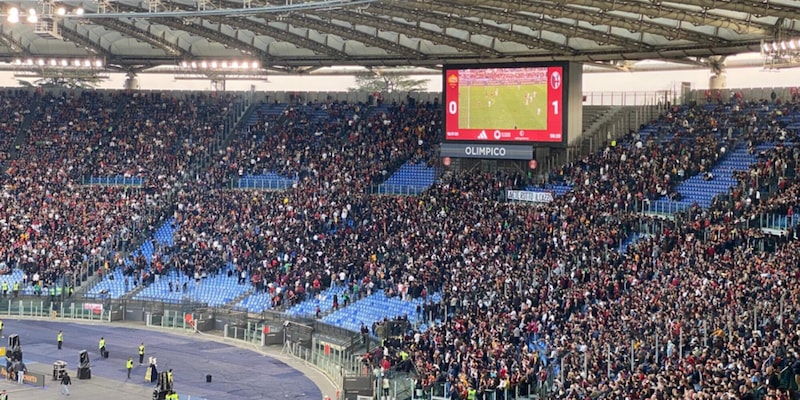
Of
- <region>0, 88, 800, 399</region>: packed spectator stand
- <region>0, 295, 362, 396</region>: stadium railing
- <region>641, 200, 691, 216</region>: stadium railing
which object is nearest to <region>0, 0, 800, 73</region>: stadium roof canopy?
<region>0, 88, 800, 399</region>: packed spectator stand

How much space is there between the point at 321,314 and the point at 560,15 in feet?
51.5

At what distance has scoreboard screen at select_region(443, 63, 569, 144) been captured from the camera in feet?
173

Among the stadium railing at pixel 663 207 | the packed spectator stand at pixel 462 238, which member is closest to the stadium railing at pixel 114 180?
the packed spectator stand at pixel 462 238

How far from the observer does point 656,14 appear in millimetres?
42500

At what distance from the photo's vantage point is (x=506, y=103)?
54.2 meters

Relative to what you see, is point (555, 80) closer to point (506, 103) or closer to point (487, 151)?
point (506, 103)

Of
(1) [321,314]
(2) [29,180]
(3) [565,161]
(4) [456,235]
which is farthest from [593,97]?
(2) [29,180]

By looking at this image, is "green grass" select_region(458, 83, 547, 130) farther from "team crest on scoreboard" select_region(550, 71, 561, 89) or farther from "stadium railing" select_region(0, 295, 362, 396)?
"stadium railing" select_region(0, 295, 362, 396)

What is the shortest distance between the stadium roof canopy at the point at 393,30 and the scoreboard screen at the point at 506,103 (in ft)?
4.41

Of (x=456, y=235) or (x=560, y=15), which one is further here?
(x=456, y=235)

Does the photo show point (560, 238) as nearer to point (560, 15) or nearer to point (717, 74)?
point (560, 15)

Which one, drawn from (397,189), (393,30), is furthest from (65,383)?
(397,189)

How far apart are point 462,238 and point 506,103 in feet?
26.9

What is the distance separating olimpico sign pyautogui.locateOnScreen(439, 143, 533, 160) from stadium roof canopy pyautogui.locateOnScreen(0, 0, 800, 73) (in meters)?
4.50
